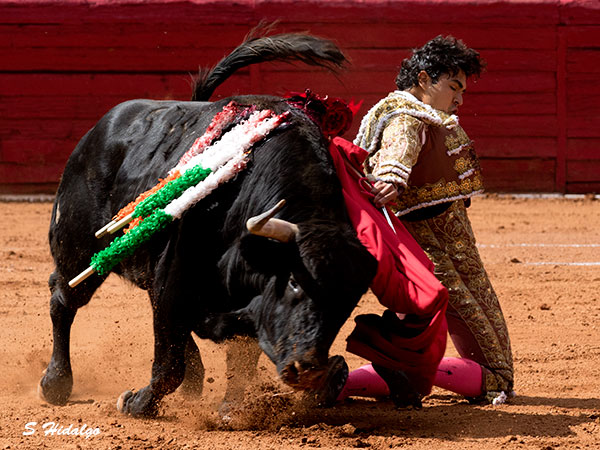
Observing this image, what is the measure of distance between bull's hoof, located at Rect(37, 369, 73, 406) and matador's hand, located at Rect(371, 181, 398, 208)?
1462 millimetres

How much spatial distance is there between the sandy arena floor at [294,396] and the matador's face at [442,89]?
108 centimetres

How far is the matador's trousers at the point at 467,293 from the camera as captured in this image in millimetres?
3428

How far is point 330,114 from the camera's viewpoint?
3285 millimetres

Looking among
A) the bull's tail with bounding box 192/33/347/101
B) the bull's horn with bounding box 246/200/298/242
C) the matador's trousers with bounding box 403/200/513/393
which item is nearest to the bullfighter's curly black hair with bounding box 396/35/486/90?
the bull's tail with bounding box 192/33/347/101

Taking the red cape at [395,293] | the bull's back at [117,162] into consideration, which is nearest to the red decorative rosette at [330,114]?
the red cape at [395,293]

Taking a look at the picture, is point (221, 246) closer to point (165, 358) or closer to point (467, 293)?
point (165, 358)

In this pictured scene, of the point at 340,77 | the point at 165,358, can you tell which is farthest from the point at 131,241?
the point at 340,77

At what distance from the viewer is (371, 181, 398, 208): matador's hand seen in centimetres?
313

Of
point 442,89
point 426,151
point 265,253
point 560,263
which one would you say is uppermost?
point 442,89

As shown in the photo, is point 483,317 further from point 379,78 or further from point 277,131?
point 379,78

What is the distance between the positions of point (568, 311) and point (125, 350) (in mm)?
2220

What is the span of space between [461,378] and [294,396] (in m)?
0.62

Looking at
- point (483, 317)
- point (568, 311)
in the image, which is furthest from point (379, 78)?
point (483, 317)

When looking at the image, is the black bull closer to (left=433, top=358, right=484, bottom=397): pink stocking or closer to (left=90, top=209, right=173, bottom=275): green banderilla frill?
(left=90, top=209, right=173, bottom=275): green banderilla frill
